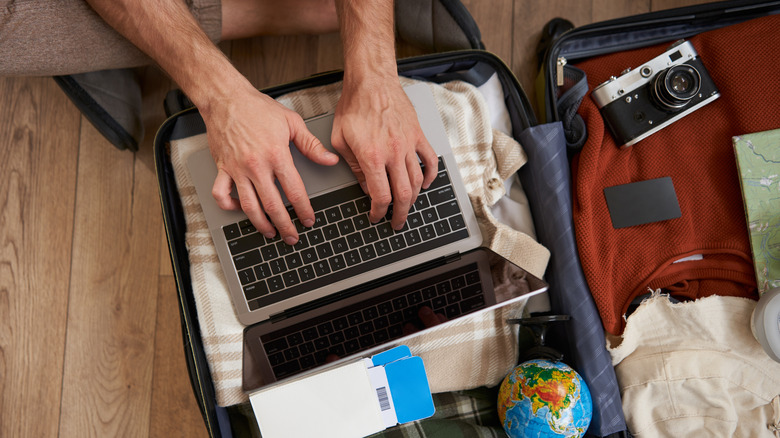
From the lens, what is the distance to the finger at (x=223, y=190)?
71cm

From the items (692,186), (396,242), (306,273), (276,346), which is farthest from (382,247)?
(692,186)

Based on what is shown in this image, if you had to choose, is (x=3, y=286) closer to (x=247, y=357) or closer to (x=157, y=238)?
(x=157, y=238)

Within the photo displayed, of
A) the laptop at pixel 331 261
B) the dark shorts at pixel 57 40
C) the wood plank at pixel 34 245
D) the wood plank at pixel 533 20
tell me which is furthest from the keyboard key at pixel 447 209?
the wood plank at pixel 34 245

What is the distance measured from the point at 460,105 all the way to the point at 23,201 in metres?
0.95

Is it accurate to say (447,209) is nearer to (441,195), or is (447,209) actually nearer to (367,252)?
(441,195)

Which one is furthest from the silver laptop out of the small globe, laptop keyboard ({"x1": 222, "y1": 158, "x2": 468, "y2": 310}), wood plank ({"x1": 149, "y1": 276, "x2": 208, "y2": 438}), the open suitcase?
wood plank ({"x1": 149, "y1": 276, "x2": 208, "y2": 438})

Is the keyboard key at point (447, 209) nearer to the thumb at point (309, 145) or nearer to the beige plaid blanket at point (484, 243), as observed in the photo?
the beige plaid blanket at point (484, 243)

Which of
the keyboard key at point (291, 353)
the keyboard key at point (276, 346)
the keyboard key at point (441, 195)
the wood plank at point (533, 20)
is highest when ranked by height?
the wood plank at point (533, 20)

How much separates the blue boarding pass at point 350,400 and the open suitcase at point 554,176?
14 cm

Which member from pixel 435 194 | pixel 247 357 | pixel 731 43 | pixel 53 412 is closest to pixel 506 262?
pixel 435 194

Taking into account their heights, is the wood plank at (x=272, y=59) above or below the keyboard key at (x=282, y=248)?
above

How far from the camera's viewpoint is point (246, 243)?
757 mm

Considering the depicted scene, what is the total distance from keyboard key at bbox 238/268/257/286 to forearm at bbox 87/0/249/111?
0.83ft

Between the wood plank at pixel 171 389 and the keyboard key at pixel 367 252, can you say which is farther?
the wood plank at pixel 171 389
